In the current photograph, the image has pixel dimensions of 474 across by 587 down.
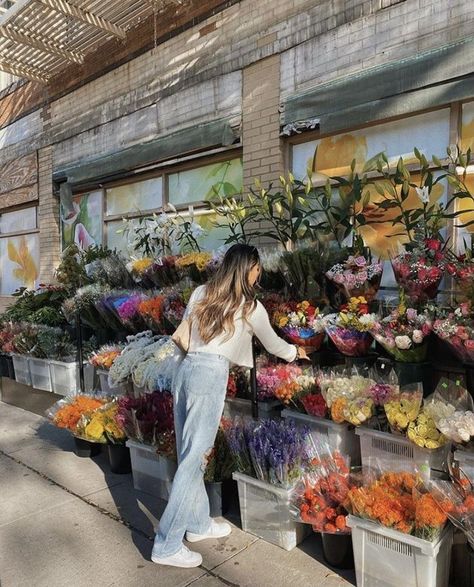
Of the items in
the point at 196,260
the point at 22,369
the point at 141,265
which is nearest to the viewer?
the point at 196,260

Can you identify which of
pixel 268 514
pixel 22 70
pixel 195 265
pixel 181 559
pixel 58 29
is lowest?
pixel 181 559

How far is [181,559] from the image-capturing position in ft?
9.18

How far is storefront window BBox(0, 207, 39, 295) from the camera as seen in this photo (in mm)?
10273

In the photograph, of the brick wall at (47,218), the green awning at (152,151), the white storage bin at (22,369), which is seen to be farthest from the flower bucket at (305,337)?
the brick wall at (47,218)

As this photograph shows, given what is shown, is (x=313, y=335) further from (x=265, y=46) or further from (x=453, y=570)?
(x=265, y=46)

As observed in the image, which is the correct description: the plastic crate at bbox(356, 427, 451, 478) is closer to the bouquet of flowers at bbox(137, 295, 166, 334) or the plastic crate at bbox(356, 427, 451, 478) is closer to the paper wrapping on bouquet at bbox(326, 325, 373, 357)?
the paper wrapping on bouquet at bbox(326, 325, 373, 357)

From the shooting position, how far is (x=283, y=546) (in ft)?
9.85

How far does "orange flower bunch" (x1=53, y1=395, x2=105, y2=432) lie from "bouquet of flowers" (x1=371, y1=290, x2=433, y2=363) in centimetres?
246

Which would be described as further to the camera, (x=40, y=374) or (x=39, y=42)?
(x=39, y=42)

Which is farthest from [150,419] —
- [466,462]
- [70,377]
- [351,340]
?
[70,377]

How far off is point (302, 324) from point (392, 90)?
2484 mm

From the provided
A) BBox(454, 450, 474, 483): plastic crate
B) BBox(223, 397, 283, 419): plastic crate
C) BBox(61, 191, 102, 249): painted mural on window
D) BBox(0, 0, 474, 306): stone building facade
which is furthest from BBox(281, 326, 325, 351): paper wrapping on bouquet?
BBox(61, 191, 102, 249): painted mural on window

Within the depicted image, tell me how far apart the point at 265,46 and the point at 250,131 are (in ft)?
3.14

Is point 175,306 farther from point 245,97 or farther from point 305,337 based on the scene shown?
point 245,97
